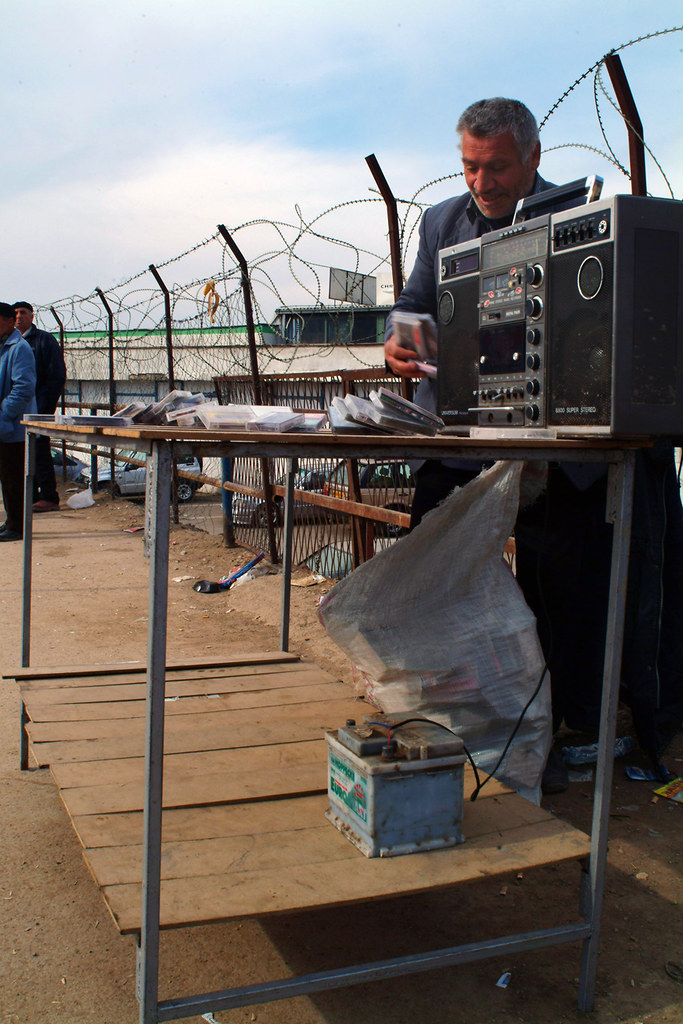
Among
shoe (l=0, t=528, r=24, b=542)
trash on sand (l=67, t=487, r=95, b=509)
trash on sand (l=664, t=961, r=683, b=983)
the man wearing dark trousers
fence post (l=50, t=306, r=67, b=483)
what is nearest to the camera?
trash on sand (l=664, t=961, r=683, b=983)

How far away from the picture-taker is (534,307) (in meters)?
1.76

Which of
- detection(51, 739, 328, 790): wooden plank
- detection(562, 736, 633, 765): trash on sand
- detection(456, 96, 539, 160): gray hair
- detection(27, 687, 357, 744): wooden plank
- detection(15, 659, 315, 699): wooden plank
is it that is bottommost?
detection(562, 736, 633, 765): trash on sand

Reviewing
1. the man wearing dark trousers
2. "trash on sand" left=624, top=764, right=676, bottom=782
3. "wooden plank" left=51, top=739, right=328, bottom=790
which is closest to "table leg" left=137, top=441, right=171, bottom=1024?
"wooden plank" left=51, top=739, right=328, bottom=790

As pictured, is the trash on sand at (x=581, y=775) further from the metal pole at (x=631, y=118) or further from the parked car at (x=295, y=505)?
the parked car at (x=295, y=505)

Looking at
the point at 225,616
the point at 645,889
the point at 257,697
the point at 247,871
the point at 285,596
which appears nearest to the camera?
the point at 247,871

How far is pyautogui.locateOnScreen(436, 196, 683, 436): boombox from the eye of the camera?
5.16ft

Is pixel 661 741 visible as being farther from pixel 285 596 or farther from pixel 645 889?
pixel 285 596

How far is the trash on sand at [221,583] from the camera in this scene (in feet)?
19.2

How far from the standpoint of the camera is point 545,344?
174 cm

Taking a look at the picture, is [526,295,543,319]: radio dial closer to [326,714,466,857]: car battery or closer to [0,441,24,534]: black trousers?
[326,714,466,857]: car battery

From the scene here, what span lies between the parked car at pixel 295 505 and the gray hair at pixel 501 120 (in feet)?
9.46

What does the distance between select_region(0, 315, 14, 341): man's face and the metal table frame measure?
5456mm

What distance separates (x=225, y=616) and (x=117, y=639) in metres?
0.73

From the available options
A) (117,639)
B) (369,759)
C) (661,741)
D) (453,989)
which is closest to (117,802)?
(369,759)
